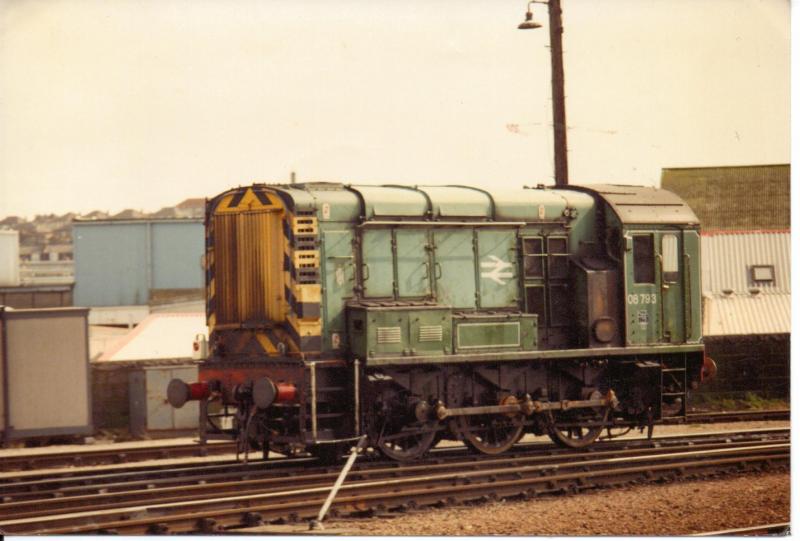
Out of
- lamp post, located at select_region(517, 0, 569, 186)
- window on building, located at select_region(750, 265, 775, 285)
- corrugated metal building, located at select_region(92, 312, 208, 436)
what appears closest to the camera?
lamp post, located at select_region(517, 0, 569, 186)

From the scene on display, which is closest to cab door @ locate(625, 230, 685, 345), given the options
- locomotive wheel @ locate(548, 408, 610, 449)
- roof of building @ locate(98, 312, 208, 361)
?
locomotive wheel @ locate(548, 408, 610, 449)

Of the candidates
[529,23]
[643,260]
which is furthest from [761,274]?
[643,260]

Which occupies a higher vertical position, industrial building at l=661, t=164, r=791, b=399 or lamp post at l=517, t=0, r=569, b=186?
lamp post at l=517, t=0, r=569, b=186

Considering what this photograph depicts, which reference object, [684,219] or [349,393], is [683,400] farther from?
[349,393]

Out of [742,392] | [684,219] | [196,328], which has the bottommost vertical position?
[742,392]

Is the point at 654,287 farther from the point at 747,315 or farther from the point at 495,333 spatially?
the point at 747,315

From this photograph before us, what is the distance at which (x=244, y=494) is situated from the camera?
13.3 metres

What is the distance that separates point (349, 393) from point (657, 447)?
4961 millimetres

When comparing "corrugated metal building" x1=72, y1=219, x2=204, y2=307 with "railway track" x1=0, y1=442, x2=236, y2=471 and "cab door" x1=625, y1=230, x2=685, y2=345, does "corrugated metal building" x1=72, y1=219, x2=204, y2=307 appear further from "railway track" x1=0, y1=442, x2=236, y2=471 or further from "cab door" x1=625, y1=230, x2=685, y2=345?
"cab door" x1=625, y1=230, x2=685, y2=345

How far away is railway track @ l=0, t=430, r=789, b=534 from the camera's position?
11763mm

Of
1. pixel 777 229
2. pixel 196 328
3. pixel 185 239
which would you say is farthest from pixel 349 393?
pixel 185 239

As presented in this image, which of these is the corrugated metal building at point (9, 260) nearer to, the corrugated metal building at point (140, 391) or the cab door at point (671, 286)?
the corrugated metal building at point (140, 391)

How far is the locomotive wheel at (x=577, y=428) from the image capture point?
16.9 metres

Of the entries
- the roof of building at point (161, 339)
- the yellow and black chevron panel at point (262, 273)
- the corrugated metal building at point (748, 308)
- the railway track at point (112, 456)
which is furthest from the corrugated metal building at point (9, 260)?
the yellow and black chevron panel at point (262, 273)
